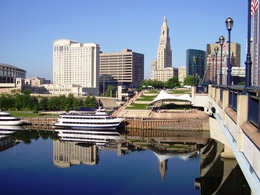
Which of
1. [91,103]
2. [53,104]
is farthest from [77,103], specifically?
[53,104]

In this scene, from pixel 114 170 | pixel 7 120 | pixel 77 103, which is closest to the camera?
pixel 114 170

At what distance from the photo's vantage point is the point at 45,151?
4984 cm

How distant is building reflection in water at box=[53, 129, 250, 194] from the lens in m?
31.5

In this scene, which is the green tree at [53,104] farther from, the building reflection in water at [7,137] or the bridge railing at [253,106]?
the bridge railing at [253,106]

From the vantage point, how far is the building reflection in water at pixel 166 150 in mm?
31544

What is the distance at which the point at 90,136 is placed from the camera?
64125mm

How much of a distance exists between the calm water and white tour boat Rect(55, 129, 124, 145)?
4.12m

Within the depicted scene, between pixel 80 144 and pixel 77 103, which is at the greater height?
pixel 77 103

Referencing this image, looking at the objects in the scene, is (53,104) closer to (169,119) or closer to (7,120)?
(7,120)

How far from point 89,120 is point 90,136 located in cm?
783

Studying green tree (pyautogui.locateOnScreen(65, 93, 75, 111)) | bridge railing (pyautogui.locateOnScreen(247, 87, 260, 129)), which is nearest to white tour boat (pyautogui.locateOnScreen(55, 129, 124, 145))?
green tree (pyautogui.locateOnScreen(65, 93, 75, 111))

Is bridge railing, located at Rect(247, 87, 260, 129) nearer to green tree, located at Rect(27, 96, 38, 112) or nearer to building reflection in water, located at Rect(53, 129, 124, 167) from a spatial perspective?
building reflection in water, located at Rect(53, 129, 124, 167)

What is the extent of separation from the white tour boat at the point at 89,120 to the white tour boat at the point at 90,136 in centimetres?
119

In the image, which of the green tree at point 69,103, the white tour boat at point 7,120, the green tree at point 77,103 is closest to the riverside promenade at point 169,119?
the white tour boat at point 7,120
